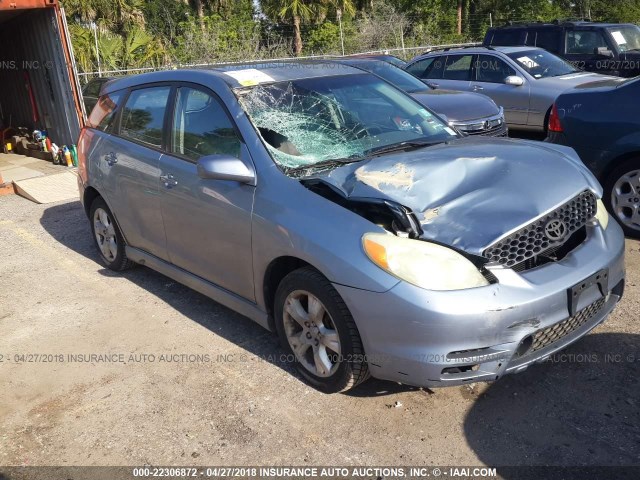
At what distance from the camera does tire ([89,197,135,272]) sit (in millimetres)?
5359

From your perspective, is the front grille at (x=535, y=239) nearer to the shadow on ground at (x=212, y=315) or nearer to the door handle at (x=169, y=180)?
the shadow on ground at (x=212, y=315)

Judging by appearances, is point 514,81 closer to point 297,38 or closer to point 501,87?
point 501,87

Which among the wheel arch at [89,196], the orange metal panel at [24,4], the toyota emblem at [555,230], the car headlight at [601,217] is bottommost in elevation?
the wheel arch at [89,196]

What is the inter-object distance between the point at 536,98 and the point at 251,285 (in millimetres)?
7047

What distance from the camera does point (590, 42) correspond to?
11930 millimetres

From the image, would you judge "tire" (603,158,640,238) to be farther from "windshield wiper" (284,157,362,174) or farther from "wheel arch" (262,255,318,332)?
"wheel arch" (262,255,318,332)

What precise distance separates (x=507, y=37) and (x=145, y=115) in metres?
9.82

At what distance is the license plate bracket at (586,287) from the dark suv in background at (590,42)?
31.4 feet

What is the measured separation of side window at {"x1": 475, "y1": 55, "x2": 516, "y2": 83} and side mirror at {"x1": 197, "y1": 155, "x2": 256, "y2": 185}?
738 cm

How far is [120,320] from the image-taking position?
4711 mm

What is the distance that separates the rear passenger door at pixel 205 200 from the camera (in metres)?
3.76

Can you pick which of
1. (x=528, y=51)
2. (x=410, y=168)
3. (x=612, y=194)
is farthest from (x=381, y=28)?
(x=410, y=168)

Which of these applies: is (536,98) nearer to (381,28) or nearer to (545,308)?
(545,308)

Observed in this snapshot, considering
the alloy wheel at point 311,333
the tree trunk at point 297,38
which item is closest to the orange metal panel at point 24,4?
the alloy wheel at point 311,333
